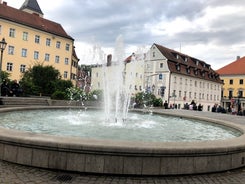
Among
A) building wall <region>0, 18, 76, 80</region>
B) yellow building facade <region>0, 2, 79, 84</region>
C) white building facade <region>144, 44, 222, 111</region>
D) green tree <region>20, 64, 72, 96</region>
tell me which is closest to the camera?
green tree <region>20, 64, 72, 96</region>

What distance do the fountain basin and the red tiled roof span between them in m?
49.2

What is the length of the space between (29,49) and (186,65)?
37749 millimetres

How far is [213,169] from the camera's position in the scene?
5742 mm

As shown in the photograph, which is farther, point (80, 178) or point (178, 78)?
point (178, 78)

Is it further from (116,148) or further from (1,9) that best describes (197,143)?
(1,9)

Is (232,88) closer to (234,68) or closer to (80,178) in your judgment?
(234,68)

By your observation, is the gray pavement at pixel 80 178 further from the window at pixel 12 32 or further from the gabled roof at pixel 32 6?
the gabled roof at pixel 32 6

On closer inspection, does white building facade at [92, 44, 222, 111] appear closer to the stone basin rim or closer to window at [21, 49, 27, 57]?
window at [21, 49, 27, 57]

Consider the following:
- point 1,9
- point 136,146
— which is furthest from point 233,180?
point 1,9

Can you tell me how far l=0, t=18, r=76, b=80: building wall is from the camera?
5112 cm

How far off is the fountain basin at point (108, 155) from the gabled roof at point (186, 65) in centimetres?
5904

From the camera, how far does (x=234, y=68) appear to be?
288ft

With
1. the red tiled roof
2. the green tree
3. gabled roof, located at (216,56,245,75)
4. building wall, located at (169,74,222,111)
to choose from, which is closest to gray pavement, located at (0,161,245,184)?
the green tree

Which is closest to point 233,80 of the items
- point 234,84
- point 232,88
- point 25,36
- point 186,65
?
point 234,84
